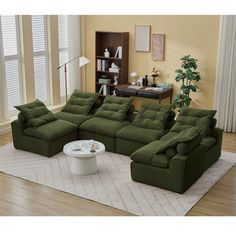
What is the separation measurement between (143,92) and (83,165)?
303 cm

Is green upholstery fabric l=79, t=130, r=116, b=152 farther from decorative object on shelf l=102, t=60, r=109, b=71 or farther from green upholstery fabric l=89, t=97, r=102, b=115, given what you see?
decorative object on shelf l=102, t=60, r=109, b=71

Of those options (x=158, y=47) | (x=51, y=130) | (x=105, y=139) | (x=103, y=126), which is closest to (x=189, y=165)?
(x=105, y=139)

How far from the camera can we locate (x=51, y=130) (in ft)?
20.8

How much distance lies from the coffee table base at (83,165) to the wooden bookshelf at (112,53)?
3.62 metres

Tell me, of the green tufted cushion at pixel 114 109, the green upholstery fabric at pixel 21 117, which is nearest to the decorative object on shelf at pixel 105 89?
the green tufted cushion at pixel 114 109

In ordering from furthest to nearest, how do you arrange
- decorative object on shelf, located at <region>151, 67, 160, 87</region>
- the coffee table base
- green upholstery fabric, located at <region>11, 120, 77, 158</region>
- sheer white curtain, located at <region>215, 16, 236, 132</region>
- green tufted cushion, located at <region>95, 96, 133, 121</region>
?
1. decorative object on shelf, located at <region>151, 67, 160, 87</region>
2. sheer white curtain, located at <region>215, 16, 236, 132</region>
3. green tufted cushion, located at <region>95, 96, 133, 121</region>
4. green upholstery fabric, located at <region>11, 120, 77, 158</region>
5. the coffee table base

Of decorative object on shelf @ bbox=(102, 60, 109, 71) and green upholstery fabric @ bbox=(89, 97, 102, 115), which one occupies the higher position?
decorative object on shelf @ bbox=(102, 60, 109, 71)

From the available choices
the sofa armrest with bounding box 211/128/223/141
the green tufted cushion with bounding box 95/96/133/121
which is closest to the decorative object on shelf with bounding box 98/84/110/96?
the green tufted cushion with bounding box 95/96/133/121

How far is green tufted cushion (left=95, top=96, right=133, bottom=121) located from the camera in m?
6.80

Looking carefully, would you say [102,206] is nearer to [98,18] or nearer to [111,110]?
[111,110]

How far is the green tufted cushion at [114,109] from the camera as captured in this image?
6805 mm

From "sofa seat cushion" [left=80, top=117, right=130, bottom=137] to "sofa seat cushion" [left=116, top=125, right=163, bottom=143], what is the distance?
156mm

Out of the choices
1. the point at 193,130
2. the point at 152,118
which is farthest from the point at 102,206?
the point at 152,118

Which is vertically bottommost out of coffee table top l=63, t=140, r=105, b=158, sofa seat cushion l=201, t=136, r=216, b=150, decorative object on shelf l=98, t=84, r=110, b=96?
coffee table top l=63, t=140, r=105, b=158
